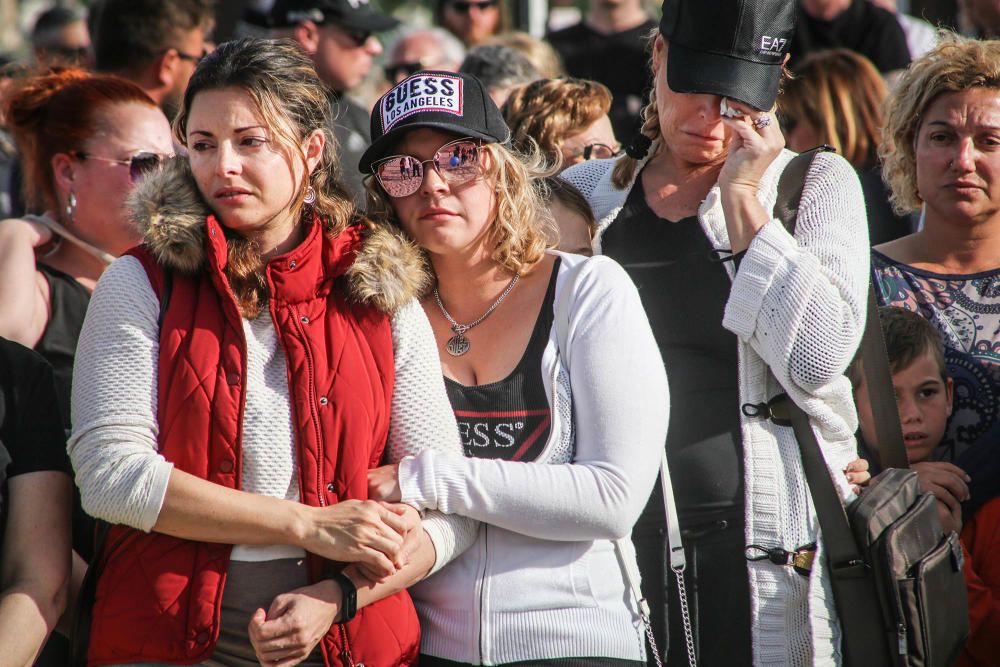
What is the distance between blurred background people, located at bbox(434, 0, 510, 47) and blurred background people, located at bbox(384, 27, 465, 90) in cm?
67

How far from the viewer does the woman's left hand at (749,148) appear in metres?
2.73

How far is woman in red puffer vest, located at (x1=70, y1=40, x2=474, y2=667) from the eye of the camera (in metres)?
2.22

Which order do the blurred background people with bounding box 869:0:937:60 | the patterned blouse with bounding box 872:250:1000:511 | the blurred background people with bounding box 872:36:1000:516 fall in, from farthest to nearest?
1. the blurred background people with bounding box 869:0:937:60
2. the blurred background people with bounding box 872:36:1000:516
3. the patterned blouse with bounding box 872:250:1000:511

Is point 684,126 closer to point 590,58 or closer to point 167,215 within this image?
point 167,215

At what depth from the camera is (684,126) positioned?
2896mm

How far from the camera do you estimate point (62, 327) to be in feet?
11.2

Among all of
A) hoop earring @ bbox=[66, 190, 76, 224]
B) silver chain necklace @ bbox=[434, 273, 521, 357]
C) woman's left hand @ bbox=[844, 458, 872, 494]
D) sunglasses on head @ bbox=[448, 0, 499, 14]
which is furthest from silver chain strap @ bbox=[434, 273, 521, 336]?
sunglasses on head @ bbox=[448, 0, 499, 14]

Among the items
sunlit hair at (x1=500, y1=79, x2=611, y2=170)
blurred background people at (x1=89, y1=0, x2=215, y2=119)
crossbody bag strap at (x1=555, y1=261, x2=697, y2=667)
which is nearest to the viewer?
crossbody bag strap at (x1=555, y1=261, x2=697, y2=667)

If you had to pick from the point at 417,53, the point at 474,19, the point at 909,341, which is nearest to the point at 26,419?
the point at 909,341

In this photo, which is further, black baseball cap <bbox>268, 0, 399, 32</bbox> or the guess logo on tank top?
black baseball cap <bbox>268, 0, 399, 32</bbox>

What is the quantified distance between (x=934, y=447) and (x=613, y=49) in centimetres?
360

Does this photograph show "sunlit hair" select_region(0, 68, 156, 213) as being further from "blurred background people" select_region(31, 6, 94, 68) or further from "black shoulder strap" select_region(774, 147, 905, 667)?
"blurred background people" select_region(31, 6, 94, 68)

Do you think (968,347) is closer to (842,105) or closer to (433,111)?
(842,105)

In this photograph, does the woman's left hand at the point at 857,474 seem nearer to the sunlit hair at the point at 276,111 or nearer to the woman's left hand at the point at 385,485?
the woman's left hand at the point at 385,485
